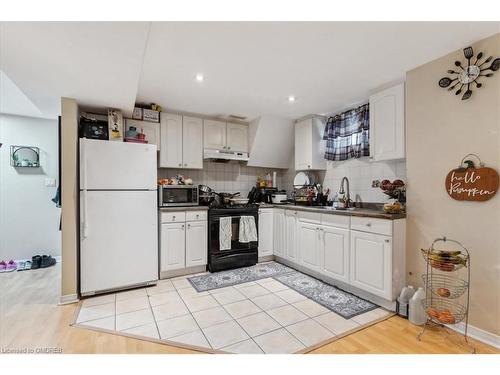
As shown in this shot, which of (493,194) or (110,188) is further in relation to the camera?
(110,188)

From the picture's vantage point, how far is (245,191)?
4355mm

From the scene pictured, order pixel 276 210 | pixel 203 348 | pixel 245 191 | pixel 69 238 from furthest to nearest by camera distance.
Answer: pixel 245 191, pixel 276 210, pixel 69 238, pixel 203 348

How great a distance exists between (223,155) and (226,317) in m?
2.35

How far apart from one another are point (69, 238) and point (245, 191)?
2.61 meters

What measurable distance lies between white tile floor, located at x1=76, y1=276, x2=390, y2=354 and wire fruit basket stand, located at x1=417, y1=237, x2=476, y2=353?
0.43 m

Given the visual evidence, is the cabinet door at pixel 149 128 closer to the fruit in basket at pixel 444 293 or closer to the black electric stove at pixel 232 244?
the black electric stove at pixel 232 244

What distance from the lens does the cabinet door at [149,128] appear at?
3.24m

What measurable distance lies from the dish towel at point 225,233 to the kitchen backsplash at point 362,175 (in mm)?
1593

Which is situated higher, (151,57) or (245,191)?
(151,57)

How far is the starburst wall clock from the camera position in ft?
5.88

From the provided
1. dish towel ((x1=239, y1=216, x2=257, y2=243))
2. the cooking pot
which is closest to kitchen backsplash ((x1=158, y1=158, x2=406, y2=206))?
the cooking pot

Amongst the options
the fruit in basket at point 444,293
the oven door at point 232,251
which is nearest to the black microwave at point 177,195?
the oven door at point 232,251
